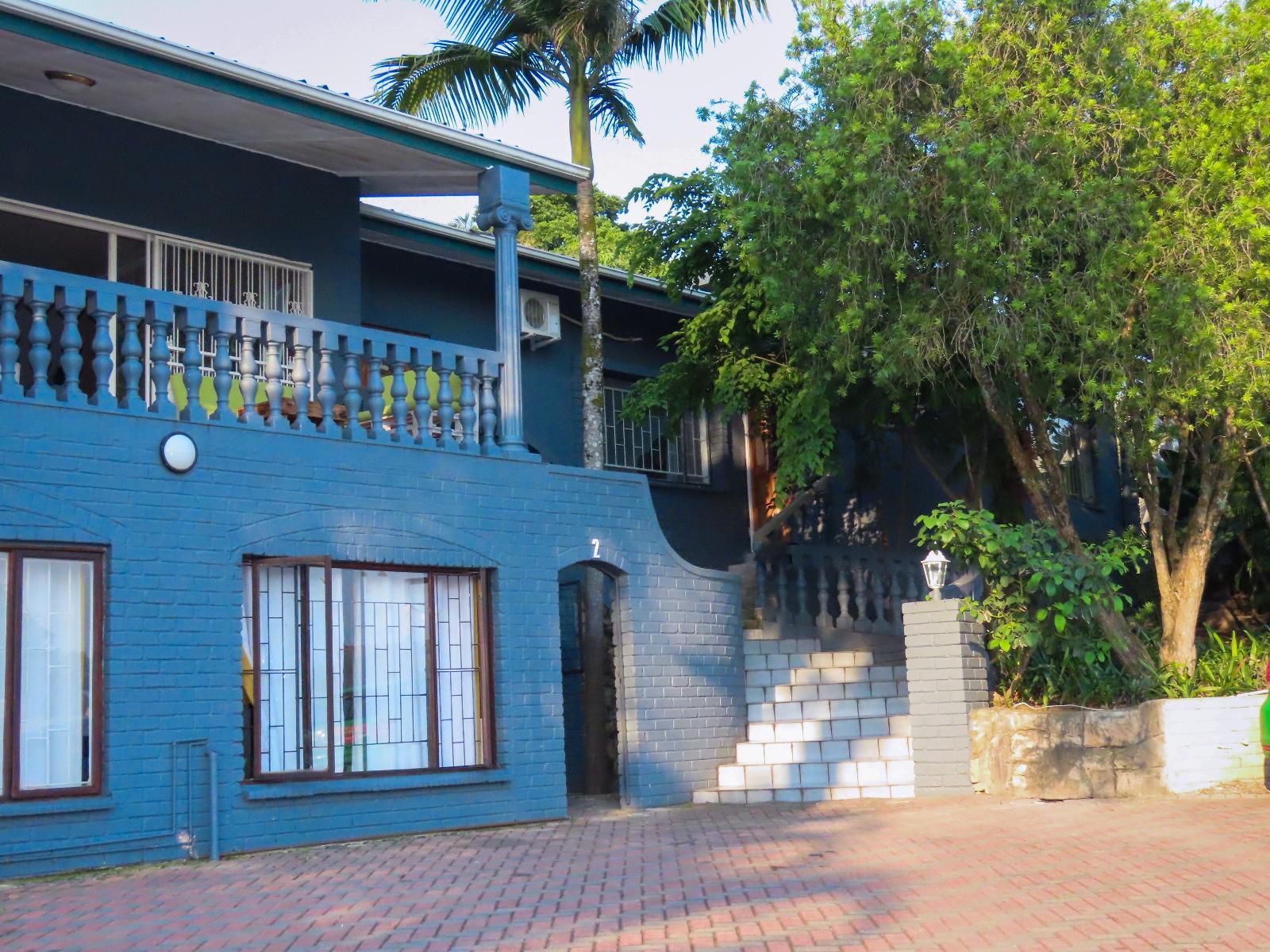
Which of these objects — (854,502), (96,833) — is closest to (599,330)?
(854,502)

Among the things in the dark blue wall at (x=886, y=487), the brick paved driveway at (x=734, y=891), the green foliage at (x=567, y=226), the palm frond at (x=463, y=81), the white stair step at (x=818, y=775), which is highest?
the green foliage at (x=567, y=226)

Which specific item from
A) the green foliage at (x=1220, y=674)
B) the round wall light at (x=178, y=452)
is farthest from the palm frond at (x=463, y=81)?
the green foliage at (x=1220, y=674)

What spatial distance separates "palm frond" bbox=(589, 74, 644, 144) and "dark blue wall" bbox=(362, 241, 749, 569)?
1762mm

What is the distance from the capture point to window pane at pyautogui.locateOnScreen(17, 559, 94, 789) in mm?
8562

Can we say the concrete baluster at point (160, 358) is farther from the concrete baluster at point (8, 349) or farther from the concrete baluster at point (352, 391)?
the concrete baluster at point (352, 391)

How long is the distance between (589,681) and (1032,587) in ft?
13.7

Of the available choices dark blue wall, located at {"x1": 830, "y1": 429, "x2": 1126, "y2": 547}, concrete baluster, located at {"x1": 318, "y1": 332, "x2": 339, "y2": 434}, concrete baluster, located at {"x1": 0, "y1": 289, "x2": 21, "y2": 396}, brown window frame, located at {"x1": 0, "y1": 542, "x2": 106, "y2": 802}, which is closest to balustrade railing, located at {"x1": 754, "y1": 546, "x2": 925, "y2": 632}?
dark blue wall, located at {"x1": 830, "y1": 429, "x2": 1126, "y2": 547}

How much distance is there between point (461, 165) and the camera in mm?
12016

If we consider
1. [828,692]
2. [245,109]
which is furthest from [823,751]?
[245,109]

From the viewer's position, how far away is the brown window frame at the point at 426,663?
31.7 ft

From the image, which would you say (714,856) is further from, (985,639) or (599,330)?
(599,330)

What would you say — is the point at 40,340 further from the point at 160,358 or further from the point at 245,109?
the point at 245,109

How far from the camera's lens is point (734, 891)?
758cm

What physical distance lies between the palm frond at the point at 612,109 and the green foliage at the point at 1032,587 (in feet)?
18.8
